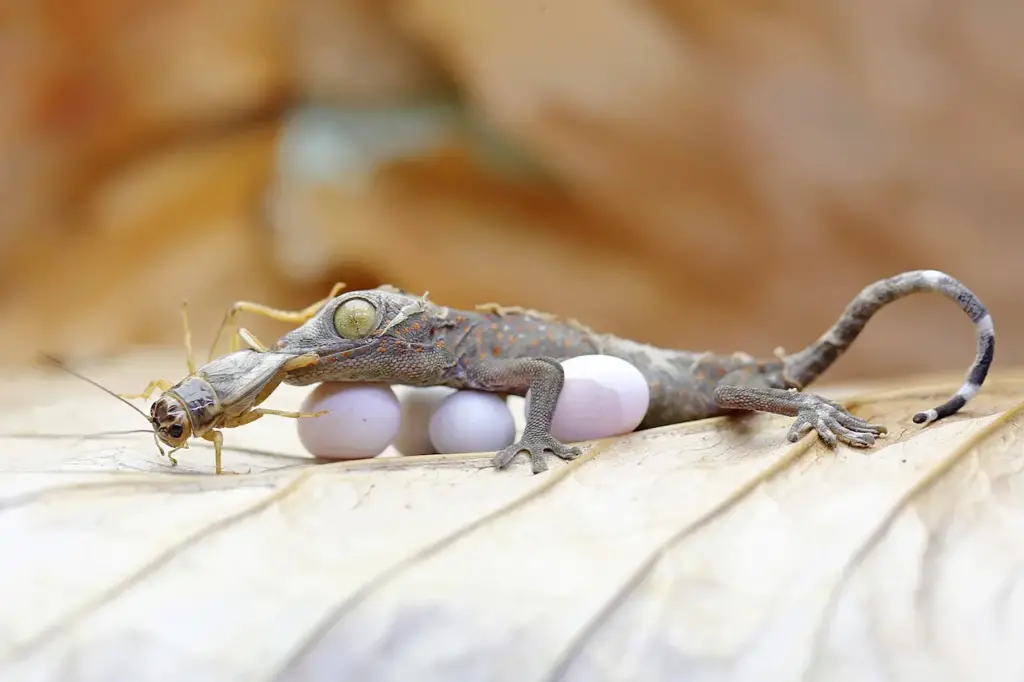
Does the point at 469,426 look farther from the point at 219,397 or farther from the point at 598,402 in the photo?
the point at 219,397

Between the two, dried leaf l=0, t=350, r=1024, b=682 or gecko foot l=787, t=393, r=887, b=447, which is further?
gecko foot l=787, t=393, r=887, b=447

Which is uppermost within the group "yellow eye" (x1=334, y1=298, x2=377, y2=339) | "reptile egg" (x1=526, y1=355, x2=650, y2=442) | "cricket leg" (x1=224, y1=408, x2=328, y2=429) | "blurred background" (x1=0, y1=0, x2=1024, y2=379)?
"blurred background" (x1=0, y1=0, x2=1024, y2=379)

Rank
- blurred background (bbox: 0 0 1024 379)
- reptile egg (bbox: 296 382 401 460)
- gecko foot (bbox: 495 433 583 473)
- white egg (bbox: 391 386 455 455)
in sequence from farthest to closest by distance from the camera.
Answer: blurred background (bbox: 0 0 1024 379) → white egg (bbox: 391 386 455 455) → reptile egg (bbox: 296 382 401 460) → gecko foot (bbox: 495 433 583 473)

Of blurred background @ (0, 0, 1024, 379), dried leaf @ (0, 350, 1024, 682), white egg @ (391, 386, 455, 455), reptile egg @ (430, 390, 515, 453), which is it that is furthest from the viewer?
blurred background @ (0, 0, 1024, 379)

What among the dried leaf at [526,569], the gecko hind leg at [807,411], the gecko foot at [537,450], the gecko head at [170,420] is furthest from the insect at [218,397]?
the gecko hind leg at [807,411]

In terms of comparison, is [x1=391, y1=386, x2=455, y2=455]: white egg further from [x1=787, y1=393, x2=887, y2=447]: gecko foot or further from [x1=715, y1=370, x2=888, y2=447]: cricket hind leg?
[x1=787, y1=393, x2=887, y2=447]: gecko foot

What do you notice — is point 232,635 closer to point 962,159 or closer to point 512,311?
point 512,311

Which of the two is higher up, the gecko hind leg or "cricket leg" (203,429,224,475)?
the gecko hind leg

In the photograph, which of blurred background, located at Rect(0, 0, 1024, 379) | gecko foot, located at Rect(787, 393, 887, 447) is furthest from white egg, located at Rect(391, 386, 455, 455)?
blurred background, located at Rect(0, 0, 1024, 379)

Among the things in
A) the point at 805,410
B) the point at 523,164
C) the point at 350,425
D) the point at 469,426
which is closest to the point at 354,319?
the point at 350,425
